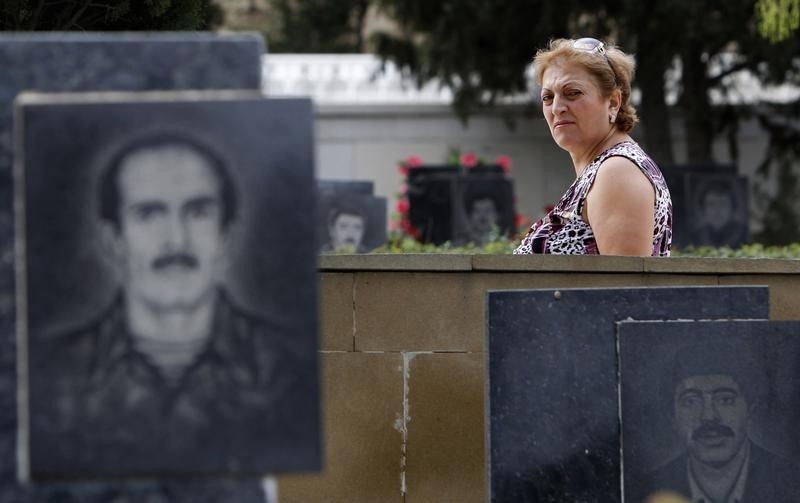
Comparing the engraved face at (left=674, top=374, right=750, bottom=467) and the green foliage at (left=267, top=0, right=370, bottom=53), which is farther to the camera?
the green foliage at (left=267, top=0, right=370, bottom=53)

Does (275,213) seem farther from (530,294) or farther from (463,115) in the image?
(463,115)

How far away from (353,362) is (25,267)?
2646mm

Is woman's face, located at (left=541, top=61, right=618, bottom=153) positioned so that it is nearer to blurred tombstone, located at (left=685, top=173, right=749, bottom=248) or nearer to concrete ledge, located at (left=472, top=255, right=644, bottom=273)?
concrete ledge, located at (left=472, top=255, right=644, bottom=273)

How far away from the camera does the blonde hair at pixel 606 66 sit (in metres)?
5.18

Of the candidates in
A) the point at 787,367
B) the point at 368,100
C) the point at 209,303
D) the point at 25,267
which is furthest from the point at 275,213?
the point at 368,100

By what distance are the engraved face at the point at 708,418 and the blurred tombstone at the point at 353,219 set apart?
8.07 meters

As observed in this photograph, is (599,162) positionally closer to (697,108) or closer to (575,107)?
(575,107)

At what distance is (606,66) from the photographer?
5180 millimetres

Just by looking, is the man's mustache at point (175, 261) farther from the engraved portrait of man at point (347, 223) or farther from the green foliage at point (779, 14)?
the engraved portrait of man at point (347, 223)

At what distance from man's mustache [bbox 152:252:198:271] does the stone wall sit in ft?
8.34

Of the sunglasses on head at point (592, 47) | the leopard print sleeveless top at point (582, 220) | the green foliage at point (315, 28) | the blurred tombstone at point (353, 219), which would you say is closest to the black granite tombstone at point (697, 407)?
the leopard print sleeveless top at point (582, 220)

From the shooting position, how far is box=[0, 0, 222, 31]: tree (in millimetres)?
6137

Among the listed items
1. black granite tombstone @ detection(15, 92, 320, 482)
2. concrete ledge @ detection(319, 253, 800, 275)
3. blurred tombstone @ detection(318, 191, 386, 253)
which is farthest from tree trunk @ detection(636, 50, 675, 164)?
black granite tombstone @ detection(15, 92, 320, 482)

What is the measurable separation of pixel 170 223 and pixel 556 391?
5.79 ft
